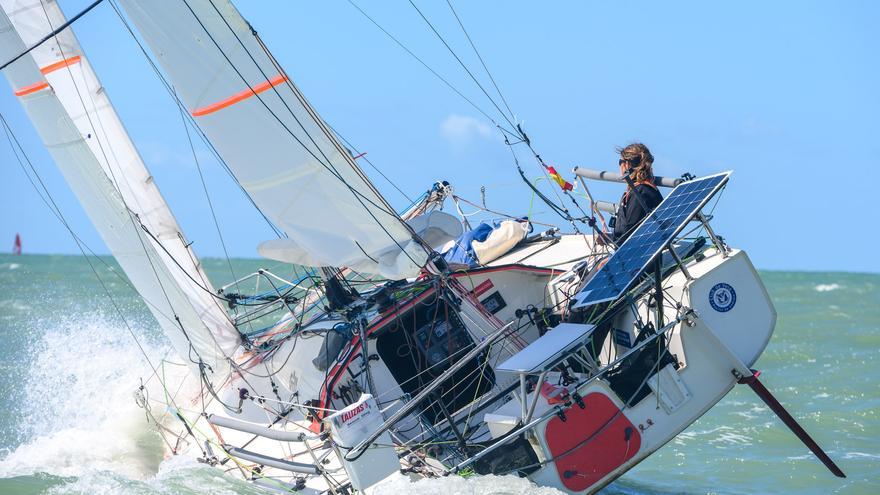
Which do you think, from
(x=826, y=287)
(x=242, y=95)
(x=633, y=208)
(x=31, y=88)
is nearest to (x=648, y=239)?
(x=633, y=208)

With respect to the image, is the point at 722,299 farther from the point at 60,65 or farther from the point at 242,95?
the point at 60,65

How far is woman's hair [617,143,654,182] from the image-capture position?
8258 mm

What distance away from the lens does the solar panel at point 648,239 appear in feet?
24.6

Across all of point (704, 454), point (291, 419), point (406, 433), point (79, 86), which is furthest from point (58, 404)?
point (704, 454)

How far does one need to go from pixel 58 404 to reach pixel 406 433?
5922 mm

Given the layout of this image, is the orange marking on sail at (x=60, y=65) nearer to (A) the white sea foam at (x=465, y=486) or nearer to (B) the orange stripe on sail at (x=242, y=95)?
(B) the orange stripe on sail at (x=242, y=95)

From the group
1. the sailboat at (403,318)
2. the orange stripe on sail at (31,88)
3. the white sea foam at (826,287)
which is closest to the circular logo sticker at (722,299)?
the sailboat at (403,318)

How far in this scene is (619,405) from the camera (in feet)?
25.2

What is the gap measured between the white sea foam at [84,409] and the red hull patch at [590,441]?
404 cm

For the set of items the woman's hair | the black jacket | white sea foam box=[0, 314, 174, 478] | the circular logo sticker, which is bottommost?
the circular logo sticker

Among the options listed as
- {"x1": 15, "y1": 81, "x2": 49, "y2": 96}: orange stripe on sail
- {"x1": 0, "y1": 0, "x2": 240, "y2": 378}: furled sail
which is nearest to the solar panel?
{"x1": 0, "y1": 0, "x2": 240, "y2": 378}: furled sail

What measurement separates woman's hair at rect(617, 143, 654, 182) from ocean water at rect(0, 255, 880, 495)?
96.6 inches

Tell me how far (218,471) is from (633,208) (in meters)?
3.75

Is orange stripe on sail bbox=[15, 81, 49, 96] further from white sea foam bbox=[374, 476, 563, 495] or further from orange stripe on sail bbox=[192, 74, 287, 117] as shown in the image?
white sea foam bbox=[374, 476, 563, 495]
